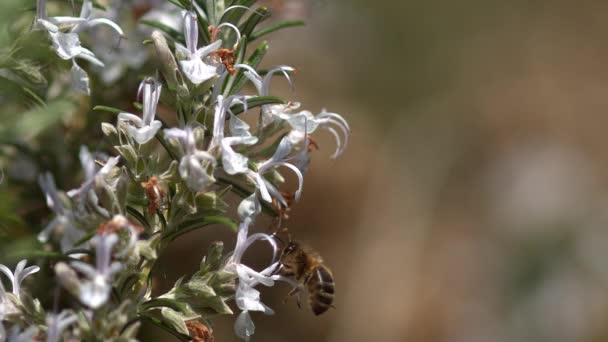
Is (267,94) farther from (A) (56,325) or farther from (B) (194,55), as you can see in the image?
(A) (56,325)

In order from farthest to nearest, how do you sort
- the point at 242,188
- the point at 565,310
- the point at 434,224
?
the point at 434,224 < the point at 565,310 < the point at 242,188

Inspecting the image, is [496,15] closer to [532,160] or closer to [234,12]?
[532,160]

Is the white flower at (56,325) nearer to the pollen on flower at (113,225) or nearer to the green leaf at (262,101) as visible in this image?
the pollen on flower at (113,225)

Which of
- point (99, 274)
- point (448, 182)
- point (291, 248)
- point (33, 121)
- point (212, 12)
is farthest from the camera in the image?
point (448, 182)

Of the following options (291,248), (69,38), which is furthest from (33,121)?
(291,248)

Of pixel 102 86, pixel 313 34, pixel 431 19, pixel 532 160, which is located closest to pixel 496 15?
pixel 431 19

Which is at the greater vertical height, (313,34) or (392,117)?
(313,34)
